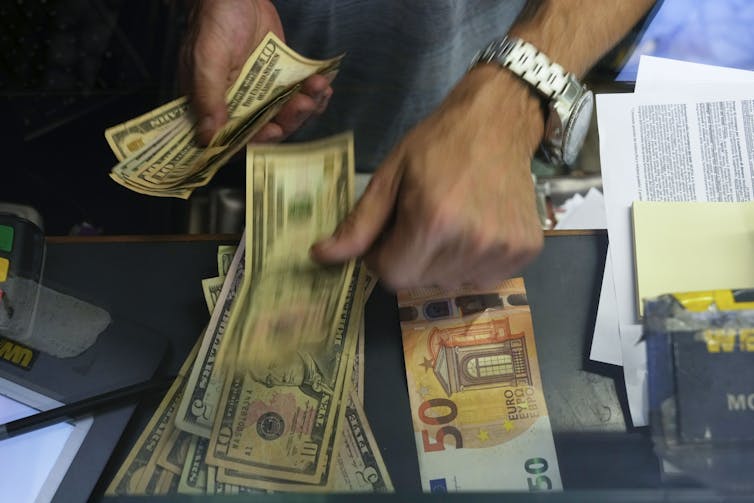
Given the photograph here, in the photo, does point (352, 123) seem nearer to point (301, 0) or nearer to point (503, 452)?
point (301, 0)

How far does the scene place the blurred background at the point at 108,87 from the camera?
0.93 meters

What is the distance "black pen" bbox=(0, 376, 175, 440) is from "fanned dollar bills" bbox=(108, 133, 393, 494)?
0.03m

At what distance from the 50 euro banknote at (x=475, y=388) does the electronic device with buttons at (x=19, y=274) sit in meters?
0.42

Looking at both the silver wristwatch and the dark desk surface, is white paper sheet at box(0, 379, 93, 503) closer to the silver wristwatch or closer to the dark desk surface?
the dark desk surface

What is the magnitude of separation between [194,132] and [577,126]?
474mm

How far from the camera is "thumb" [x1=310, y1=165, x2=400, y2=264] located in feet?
1.94

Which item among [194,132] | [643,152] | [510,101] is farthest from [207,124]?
[643,152]

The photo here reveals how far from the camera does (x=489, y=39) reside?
911 millimetres

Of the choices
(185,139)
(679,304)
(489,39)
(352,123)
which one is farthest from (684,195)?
(185,139)

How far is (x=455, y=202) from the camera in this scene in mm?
550

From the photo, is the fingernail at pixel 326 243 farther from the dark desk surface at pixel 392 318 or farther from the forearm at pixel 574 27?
the forearm at pixel 574 27

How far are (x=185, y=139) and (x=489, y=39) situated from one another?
17.9 inches

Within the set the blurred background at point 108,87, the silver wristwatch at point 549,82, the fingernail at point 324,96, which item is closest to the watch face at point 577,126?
the silver wristwatch at point 549,82

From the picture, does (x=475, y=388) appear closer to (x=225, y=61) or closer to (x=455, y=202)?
(x=455, y=202)
